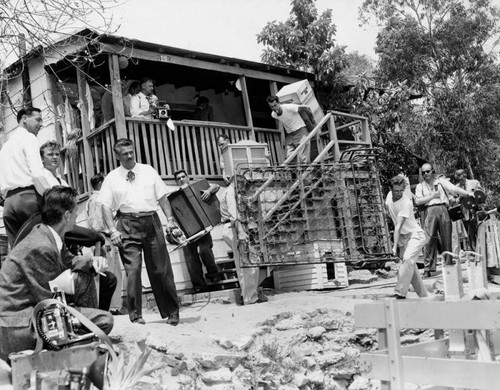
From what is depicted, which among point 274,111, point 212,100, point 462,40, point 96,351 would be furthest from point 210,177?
point 462,40

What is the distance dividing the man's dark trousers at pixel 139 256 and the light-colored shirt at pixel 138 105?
4.43 meters

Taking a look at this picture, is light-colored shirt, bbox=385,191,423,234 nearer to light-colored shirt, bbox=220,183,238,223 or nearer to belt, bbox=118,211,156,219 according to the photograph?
light-colored shirt, bbox=220,183,238,223

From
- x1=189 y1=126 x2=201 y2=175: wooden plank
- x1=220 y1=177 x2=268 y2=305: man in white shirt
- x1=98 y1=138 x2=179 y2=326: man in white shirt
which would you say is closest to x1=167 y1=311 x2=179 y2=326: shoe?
x1=98 y1=138 x2=179 y2=326: man in white shirt

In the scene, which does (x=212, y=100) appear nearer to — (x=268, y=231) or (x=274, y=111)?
(x=274, y=111)

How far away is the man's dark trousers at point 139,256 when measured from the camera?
773 centimetres

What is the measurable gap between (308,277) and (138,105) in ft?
13.7

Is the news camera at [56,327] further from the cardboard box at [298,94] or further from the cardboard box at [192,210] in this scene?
the cardboard box at [298,94]

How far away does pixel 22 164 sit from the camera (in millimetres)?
6445

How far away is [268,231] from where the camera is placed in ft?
35.4

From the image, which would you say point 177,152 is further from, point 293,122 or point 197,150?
point 293,122

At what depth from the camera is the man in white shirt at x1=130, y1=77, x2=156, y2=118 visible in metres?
12.0

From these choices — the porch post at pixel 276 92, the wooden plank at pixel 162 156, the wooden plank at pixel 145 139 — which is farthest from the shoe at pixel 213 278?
the porch post at pixel 276 92

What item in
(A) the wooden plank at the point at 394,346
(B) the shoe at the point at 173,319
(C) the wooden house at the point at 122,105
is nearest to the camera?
(A) the wooden plank at the point at 394,346

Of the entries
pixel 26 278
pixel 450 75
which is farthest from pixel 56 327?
pixel 450 75
